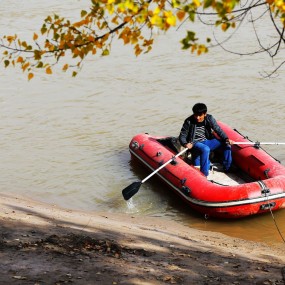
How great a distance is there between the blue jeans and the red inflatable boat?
0.44 ft

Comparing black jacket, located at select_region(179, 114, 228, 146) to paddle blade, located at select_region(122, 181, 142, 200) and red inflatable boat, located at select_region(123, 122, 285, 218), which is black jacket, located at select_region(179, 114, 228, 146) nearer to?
red inflatable boat, located at select_region(123, 122, 285, 218)

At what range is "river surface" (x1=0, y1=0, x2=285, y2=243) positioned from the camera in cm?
1055

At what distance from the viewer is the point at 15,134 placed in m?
14.0

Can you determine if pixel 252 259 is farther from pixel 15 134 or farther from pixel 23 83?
pixel 23 83

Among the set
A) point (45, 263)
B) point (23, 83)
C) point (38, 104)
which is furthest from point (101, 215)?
point (23, 83)

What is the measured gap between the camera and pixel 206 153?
10.2 metres

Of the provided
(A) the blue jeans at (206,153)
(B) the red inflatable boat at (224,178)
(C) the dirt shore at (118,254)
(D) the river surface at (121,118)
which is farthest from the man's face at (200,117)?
(C) the dirt shore at (118,254)

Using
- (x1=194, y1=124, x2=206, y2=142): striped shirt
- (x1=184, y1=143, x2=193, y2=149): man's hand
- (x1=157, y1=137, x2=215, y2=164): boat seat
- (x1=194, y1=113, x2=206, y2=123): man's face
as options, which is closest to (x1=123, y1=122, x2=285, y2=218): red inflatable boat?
(x1=157, y1=137, x2=215, y2=164): boat seat

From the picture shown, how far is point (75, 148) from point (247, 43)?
332 inches

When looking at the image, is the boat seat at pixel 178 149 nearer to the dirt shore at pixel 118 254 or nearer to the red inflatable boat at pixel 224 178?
the red inflatable boat at pixel 224 178

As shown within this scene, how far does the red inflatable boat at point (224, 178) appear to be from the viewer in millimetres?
9312

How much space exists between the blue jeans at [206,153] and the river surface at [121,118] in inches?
26.1

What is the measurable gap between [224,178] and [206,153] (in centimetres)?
61

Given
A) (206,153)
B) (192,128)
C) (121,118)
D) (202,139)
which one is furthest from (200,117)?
(121,118)
